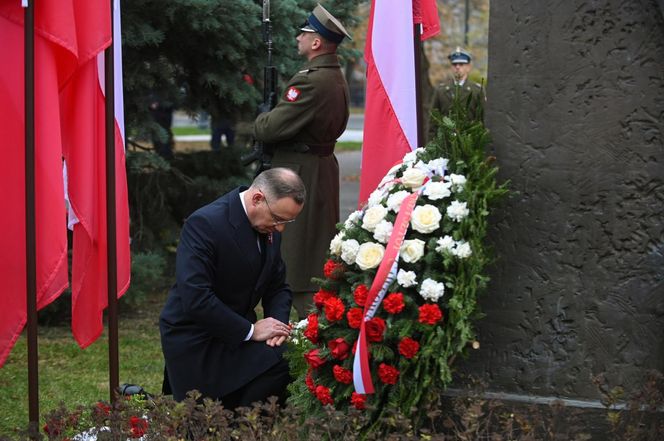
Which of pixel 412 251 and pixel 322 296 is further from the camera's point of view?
pixel 322 296

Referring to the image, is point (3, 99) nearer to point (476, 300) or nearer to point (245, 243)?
point (245, 243)

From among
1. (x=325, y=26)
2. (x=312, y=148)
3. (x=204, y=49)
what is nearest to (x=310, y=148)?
(x=312, y=148)

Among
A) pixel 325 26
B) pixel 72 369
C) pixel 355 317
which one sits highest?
pixel 325 26

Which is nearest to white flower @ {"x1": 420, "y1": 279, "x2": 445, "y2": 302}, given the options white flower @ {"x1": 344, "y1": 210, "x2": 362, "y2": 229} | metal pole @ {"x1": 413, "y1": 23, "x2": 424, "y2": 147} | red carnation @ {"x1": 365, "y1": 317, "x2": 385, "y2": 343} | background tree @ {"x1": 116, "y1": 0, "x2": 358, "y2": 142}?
red carnation @ {"x1": 365, "y1": 317, "x2": 385, "y2": 343}

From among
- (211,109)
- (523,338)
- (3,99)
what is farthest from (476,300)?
(211,109)

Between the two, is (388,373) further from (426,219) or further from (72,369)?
(72,369)

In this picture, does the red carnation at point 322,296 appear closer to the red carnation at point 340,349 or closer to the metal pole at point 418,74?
the red carnation at point 340,349

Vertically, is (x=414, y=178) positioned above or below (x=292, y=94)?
below

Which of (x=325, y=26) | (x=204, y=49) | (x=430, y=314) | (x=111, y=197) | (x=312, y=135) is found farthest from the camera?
(x=204, y=49)

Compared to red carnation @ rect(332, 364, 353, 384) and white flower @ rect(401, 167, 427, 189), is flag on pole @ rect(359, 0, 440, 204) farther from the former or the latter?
red carnation @ rect(332, 364, 353, 384)

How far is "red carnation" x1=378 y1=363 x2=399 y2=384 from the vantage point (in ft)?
15.4

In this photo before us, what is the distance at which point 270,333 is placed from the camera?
5.41 m

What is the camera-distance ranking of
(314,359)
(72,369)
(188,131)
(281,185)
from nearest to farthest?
(314,359) < (281,185) < (72,369) < (188,131)

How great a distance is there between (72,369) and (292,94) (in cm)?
245
